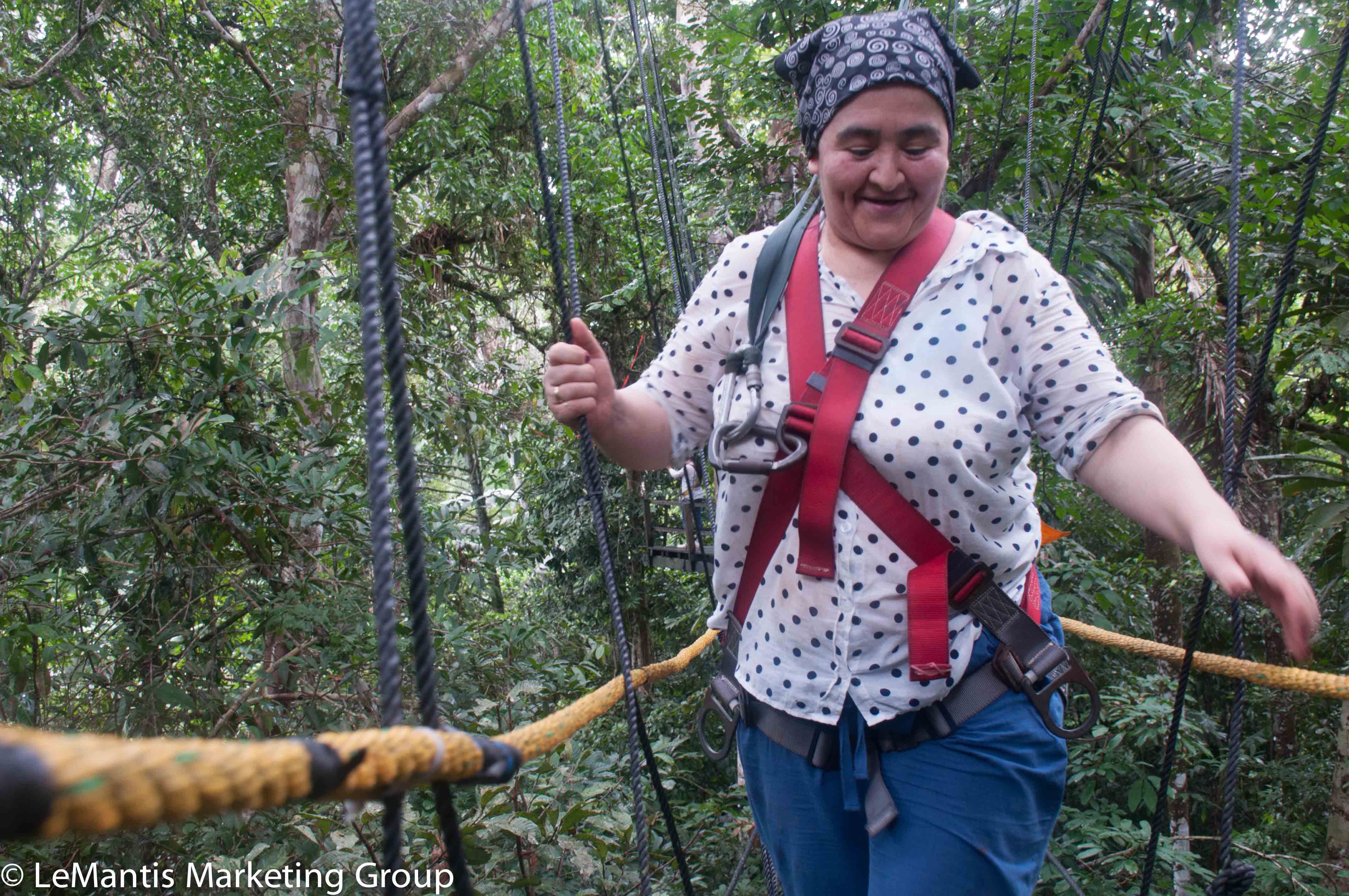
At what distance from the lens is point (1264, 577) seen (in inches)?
29.3

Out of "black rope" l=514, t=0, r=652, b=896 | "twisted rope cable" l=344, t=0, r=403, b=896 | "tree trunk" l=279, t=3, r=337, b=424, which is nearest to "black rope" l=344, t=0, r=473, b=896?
"twisted rope cable" l=344, t=0, r=403, b=896

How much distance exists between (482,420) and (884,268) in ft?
8.96

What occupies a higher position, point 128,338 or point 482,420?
point 128,338

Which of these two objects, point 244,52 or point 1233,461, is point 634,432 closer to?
point 1233,461

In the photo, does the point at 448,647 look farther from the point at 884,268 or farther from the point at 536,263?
the point at 536,263

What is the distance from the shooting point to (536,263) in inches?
250

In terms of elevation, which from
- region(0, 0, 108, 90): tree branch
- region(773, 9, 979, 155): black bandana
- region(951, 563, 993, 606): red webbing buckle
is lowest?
region(951, 563, 993, 606): red webbing buckle

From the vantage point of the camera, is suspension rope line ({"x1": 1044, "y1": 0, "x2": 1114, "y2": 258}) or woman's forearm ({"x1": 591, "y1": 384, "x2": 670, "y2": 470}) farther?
suspension rope line ({"x1": 1044, "y1": 0, "x2": 1114, "y2": 258})

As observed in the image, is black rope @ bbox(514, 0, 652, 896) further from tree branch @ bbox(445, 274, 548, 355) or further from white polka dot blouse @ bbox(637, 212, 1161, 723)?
tree branch @ bbox(445, 274, 548, 355)

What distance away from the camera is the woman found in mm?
935

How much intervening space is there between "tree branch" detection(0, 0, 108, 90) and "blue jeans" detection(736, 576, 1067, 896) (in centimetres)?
451

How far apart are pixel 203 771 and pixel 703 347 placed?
84 centimetres

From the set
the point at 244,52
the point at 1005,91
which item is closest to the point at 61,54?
the point at 244,52

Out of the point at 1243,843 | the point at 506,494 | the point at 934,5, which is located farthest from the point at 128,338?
the point at 506,494
